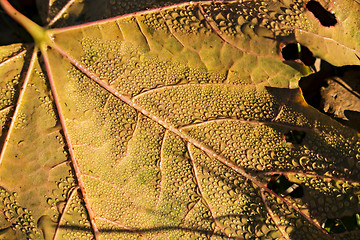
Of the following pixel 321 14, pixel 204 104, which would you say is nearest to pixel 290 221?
pixel 204 104

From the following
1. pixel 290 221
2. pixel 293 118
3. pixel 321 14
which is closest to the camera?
pixel 290 221

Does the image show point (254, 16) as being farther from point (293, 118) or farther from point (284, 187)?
point (284, 187)

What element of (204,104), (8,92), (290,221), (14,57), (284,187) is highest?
(204,104)

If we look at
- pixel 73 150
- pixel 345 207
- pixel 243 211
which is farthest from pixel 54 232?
pixel 345 207

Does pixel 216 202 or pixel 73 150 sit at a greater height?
pixel 216 202

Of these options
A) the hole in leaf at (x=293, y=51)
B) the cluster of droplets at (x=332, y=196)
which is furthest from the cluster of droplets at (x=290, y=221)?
the hole in leaf at (x=293, y=51)

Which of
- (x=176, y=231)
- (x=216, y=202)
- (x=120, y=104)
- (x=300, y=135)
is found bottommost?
(x=176, y=231)

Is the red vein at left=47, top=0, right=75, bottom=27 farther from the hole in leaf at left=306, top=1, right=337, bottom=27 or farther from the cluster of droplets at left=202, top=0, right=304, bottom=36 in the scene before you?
the hole in leaf at left=306, top=1, right=337, bottom=27

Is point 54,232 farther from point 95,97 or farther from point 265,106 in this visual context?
point 265,106
